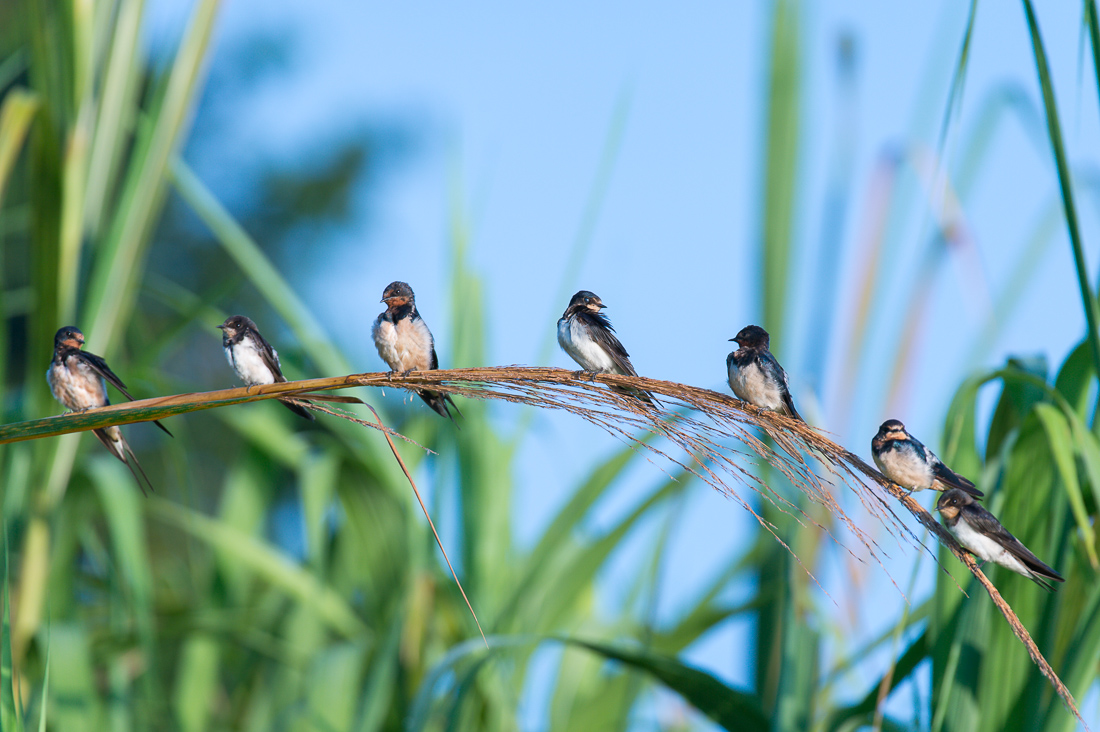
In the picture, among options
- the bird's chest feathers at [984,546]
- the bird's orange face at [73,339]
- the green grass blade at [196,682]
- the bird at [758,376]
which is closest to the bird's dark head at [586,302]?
the bird at [758,376]

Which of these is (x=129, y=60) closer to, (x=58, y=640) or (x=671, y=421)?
(x=58, y=640)

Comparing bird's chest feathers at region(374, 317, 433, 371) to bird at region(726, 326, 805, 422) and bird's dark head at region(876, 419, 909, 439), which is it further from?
bird's dark head at region(876, 419, 909, 439)

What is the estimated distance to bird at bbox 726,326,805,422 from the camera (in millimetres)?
2562

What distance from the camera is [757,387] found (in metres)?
2.59

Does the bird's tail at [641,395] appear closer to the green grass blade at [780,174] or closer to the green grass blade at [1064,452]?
the green grass blade at [780,174]

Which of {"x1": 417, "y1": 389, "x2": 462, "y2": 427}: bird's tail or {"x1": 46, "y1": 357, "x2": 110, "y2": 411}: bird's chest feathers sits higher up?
{"x1": 46, "y1": 357, "x2": 110, "y2": 411}: bird's chest feathers

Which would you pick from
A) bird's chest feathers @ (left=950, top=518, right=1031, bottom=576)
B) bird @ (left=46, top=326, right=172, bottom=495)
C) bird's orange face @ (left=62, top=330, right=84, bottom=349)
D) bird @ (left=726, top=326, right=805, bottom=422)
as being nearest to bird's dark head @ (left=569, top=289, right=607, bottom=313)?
bird @ (left=726, top=326, right=805, bottom=422)

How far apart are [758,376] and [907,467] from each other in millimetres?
512

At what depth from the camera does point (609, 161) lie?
3611 millimetres

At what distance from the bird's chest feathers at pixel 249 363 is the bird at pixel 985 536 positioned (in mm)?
1880

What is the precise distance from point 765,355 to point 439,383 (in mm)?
1274

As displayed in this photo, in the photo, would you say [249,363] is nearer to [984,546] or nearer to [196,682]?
[196,682]

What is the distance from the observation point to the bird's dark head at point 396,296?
8.73 ft

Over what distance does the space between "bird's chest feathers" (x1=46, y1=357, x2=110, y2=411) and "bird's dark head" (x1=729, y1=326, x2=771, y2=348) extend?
5.96 ft
